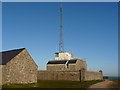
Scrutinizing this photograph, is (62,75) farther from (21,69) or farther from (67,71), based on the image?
(21,69)

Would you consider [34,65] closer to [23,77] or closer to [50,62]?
[23,77]

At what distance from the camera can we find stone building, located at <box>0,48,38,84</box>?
35.6 meters

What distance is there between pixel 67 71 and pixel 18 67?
18.3 meters

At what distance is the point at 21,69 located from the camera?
38.5 metres

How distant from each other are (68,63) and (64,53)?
8276 millimetres

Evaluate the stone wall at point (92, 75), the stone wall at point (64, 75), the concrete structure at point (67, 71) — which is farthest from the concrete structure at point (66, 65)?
the stone wall at point (64, 75)

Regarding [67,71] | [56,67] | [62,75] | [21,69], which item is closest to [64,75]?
[62,75]

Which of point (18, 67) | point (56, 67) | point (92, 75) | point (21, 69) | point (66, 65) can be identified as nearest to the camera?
point (18, 67)

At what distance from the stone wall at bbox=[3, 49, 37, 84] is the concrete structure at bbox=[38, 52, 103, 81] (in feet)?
40.3

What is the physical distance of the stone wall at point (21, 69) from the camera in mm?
35906

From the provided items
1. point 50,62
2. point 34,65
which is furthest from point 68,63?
point 34,65

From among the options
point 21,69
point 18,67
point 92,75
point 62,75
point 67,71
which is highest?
point 18,67

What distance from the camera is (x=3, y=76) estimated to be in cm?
3516

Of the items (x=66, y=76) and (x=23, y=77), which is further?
(x=66, y=76)
